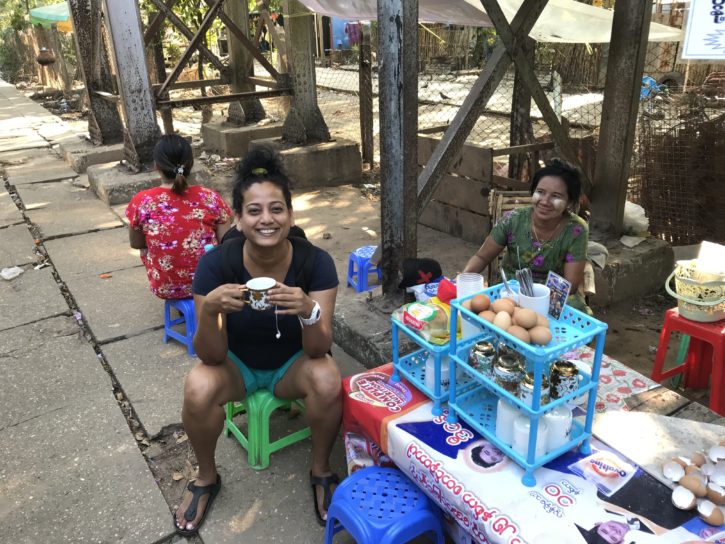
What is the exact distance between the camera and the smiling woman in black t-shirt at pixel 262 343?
2.27 metres

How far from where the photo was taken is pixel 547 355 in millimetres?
1651

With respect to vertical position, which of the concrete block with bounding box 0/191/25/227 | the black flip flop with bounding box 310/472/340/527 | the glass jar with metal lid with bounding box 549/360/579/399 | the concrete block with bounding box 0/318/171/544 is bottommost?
the concrete block with bounding box 0/318/171/544

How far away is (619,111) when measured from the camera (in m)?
4.12

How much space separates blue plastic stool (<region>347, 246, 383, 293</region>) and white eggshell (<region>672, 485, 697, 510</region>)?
2604 mm

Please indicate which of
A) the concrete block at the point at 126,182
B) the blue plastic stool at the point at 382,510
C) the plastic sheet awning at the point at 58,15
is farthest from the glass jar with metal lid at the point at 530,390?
the plastic sheet awning at the point at 58,15

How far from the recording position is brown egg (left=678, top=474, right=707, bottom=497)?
5.56 ft

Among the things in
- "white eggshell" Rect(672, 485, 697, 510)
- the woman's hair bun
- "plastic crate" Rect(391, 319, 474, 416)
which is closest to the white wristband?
"plastic crate" Rect(391, 319, 474, 416)

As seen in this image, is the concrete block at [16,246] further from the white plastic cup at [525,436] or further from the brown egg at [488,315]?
the white plastic cup at [525,436]

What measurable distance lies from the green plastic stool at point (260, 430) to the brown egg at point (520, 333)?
46.6 inches

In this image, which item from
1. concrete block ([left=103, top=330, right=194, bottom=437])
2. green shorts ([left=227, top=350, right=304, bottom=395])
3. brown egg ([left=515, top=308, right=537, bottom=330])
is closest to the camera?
brown egg ([left=515, top=308, right=537, bottom=330])

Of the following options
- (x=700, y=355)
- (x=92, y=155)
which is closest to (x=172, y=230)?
(x=700, y=355)

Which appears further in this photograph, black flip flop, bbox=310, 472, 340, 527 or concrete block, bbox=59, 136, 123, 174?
concrete block, bbox=59, 136, 123, 174

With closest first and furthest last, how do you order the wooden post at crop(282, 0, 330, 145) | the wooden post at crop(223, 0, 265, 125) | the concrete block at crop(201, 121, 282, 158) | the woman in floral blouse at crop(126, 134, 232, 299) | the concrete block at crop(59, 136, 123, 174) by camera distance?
the woman in floral blouse at crop(126, 134, 232, 299)
the wooden post at crop(282, 0, 330, 145)
the concrete block at crop(59, 136, 123, 174)
the concrete block at crop(201, 121, 282, 158)
the wooden post at crop(223, 0, 265, 125)

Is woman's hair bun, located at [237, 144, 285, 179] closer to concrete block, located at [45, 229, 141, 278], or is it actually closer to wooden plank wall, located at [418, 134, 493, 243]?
concrete block, located at [45, 229, 141, 278]
